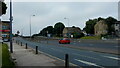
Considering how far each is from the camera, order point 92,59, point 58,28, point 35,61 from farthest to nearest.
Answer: point 58,28, point 92,59, point 35,61

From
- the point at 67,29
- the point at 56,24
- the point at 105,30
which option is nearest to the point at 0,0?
the point at 105,30

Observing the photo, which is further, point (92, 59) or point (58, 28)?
point (58, 28)

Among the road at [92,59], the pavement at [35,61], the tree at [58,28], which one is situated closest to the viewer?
the pavement at [35,61]

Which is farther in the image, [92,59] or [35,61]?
[92,59]

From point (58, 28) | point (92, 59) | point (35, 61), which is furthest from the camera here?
point (58, 28)

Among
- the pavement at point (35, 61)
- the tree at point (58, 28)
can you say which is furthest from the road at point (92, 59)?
the tree at point (58, 28)

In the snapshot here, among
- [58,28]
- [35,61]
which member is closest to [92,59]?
[35,61]

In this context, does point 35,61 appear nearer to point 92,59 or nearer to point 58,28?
point 92,59

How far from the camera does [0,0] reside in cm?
1014

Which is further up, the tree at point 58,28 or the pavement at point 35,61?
→ the tree at point 58,28

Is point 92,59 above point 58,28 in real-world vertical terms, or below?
below

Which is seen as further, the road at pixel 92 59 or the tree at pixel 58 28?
the tree at pixel 58 28

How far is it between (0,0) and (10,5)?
30.6 feet

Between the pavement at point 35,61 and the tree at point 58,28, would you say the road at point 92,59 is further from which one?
the tree at point 58,28
